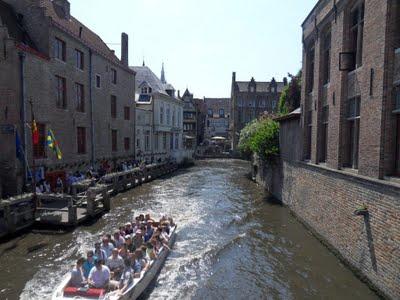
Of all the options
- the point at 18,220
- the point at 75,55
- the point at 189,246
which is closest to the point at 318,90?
the point at 189,246

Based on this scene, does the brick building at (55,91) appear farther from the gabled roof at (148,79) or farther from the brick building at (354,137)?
the brick building at (354,137)

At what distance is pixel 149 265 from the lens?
9.91 m

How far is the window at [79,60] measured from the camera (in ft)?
75.0

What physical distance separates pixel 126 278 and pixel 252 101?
65819mm

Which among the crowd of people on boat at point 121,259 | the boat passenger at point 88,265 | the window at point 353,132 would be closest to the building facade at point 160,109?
the crowd of people on boat at point 121,259

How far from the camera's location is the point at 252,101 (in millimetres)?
72188

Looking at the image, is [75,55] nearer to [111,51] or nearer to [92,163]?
[92,163]

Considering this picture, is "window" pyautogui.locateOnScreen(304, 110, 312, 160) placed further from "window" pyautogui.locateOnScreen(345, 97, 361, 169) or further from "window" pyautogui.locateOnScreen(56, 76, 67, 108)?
"window" pyautogui.locateOnScreen(56, 76, 67, 108)

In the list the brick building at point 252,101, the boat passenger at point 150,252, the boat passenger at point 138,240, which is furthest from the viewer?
the brick building at point 252,101

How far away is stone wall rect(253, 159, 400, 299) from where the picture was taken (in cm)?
806

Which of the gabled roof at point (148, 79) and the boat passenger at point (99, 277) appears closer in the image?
the boat passenger at point (99, 277)

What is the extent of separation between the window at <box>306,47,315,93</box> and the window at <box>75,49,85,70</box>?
46.7 ft

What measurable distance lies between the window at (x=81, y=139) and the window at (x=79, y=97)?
1.31 metres

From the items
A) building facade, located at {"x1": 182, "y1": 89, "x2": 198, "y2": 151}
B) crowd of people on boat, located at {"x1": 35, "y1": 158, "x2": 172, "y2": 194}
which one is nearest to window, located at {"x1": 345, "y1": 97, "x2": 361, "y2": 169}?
crowd of people on boat, located at {"x1": 35, "y1": 158, "x2": 172, "y2": 194}
